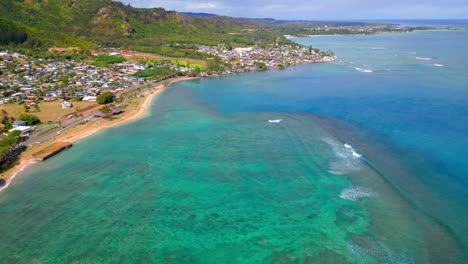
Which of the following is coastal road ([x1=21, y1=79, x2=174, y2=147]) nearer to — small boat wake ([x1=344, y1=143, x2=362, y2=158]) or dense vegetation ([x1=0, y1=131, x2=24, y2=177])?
dense vegetation ([x1=0, y1=131, x2=24, y2=177])

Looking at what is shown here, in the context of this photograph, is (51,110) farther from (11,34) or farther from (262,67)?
(11,34)

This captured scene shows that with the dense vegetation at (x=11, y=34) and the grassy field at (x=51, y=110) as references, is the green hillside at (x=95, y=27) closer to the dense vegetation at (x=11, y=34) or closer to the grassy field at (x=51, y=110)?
the dense vegetation at (x=11, y=34)

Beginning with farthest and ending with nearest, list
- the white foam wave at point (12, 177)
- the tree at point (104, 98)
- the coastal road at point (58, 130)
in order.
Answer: the tree at point (104, 98), the coastal road at point (58, 130), the white foam wave at point (12, 177)

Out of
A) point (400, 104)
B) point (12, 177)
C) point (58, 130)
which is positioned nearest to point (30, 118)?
point (58, 130)

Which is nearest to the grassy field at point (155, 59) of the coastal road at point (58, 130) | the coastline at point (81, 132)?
the coastline at point (81, 132)

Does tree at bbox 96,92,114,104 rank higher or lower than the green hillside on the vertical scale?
lower

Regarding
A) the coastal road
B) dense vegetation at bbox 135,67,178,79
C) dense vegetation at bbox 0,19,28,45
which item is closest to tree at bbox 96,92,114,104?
the coastal road

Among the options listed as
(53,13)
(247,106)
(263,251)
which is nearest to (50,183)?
(263,251)

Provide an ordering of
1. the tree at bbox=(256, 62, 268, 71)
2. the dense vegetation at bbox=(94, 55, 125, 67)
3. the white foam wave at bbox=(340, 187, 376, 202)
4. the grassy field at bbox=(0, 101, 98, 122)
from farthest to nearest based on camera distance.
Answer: the tree at bbox=(256, 62, 268, 71), the dense vegetation at bbox=(94, 55, 125, 67), the grassy field at bbox=(0, 101, 98, 122), the white foam wave at bbox=(340, 187, 376, 202)
